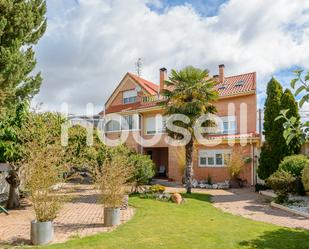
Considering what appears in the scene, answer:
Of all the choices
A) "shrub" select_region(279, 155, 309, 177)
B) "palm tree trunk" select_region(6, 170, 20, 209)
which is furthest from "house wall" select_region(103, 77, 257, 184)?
"palm tree trunk" select_region(6, 170, 20, 209)

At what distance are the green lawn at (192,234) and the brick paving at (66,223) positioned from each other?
0.81m

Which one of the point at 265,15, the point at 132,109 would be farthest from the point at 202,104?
the point at 132,109

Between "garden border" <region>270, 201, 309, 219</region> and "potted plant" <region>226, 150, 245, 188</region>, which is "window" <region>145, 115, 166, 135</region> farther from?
"garden border" <region>270, 201, 309, 219</region>

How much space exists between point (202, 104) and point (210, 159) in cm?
940

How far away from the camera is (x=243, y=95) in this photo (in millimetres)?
27359

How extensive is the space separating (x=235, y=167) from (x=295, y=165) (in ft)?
22.4

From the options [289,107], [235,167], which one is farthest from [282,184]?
[235,167]

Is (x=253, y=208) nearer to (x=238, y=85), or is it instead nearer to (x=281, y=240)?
(x=281, y=240)

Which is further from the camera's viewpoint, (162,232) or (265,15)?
(265,15)

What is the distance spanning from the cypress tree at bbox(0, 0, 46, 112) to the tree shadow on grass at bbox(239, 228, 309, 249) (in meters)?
10.0

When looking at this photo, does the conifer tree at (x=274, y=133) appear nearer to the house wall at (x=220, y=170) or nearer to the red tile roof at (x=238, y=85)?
the house wall at (x=220, y=170)

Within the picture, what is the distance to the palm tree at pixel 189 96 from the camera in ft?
63.9

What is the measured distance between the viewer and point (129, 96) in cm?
3666

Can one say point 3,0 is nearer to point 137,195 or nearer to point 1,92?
point 1,92
